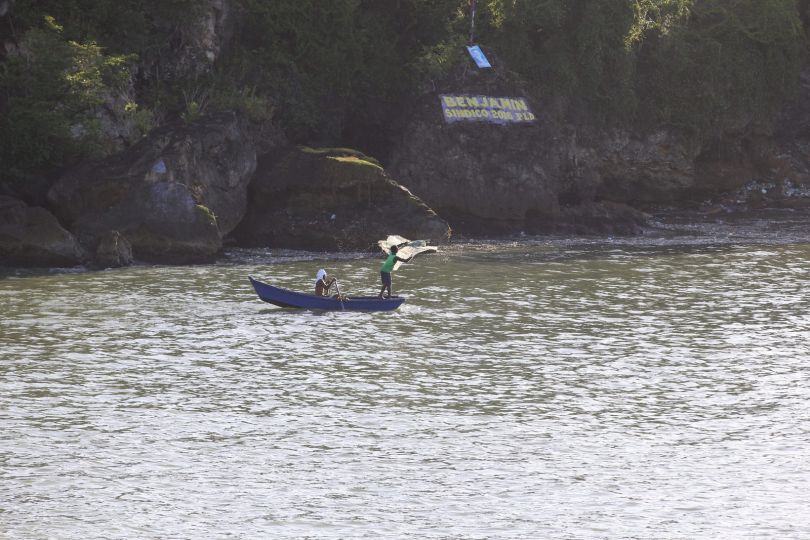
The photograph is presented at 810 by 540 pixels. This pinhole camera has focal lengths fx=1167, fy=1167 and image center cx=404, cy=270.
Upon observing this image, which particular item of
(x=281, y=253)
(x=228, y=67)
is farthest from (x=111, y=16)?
(x=281, y=253)

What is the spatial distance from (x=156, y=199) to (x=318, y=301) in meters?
12.1

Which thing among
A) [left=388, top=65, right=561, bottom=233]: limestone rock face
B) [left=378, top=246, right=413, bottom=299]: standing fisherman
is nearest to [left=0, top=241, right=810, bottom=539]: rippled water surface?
[left=378, top=246, right=413, bottom=299]: standing fisherman

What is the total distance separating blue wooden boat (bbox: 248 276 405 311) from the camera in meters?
31.4

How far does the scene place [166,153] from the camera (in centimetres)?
4247

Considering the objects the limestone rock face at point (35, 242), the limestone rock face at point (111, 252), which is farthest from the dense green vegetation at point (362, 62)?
the limestone rock face at point (111, 252)

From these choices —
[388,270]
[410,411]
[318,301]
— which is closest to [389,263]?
[388,270]

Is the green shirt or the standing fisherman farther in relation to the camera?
the green shirt

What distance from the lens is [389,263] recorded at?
33.2 meters

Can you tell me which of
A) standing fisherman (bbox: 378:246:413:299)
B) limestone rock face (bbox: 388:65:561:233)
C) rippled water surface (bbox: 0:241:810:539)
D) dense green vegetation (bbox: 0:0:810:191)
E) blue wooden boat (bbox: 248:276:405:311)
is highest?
dense green vegetation (bbox: 0:0:810:191)

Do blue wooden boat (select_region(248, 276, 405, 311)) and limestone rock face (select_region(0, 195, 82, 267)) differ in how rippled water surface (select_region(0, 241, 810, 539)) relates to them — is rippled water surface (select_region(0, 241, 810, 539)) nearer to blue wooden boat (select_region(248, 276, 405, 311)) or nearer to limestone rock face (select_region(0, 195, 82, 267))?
blue wooden boat (select_region(248, 276, 405, 311))

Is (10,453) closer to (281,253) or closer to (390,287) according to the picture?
(390,287)

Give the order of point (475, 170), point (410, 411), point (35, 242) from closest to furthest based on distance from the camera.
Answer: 1. point (410, 411)
2. point (35, 242)
3. point (475, 170)

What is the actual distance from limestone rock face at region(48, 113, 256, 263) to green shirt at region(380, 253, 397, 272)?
10114mm

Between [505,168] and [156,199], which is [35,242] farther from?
[505,168]
